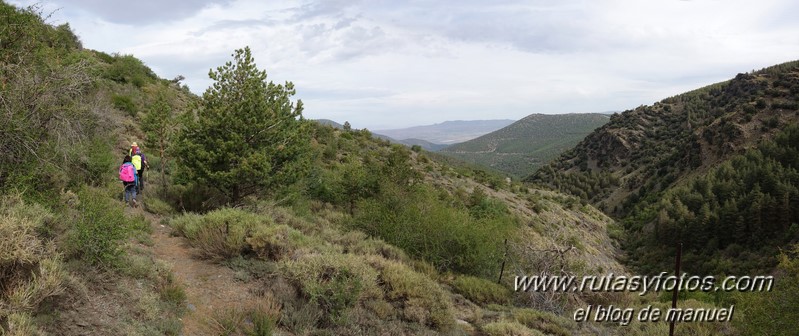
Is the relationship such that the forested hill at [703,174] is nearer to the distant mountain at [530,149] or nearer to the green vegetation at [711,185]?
the green vegetation at [711,185]

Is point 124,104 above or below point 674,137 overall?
above

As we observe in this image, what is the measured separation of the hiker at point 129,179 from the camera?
38.4ft

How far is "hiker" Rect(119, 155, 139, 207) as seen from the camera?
11703 mm

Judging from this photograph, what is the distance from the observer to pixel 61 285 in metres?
5.05

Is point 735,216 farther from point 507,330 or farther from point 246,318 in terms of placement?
point 246,318

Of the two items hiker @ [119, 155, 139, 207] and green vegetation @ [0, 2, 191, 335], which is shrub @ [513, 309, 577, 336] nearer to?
green vegetation @ [0, 2, 191, 335]

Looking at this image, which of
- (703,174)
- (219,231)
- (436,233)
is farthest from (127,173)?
(703,174)

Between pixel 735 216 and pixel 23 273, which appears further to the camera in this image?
pixel 735 216

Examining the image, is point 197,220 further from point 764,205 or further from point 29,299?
point 764,205

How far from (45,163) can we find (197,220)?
3406mm

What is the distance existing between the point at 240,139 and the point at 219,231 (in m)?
3.86

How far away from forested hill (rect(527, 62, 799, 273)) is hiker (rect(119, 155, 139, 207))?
123ft

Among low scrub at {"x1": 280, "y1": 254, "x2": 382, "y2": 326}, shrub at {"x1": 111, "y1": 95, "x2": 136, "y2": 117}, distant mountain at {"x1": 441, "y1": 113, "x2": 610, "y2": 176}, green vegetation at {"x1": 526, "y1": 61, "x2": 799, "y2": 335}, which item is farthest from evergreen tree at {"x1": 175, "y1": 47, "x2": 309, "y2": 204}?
distant mountain at {"x1": 441, "y1": 113, "x2": 610, "y2": 176}

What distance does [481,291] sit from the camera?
10797mm
